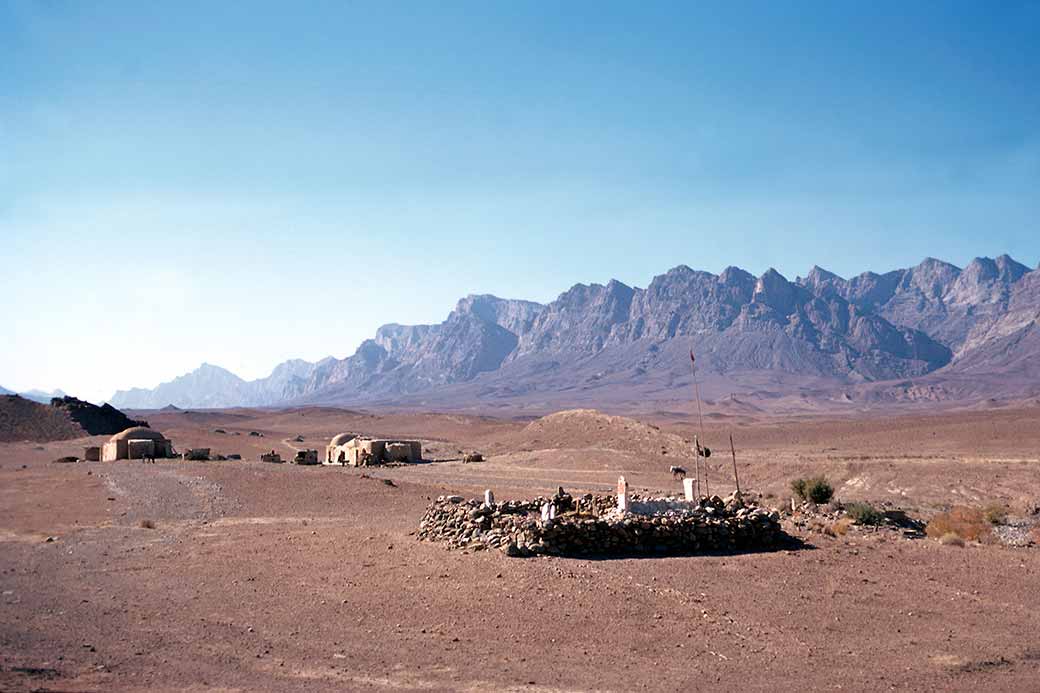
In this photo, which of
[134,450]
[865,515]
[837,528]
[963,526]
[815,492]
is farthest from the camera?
[134,450]

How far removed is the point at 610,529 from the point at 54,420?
82.0m

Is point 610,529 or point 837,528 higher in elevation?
point 610,529

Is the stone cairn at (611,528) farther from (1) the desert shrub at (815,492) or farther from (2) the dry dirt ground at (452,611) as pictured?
(1) the desert shrub at (815,492)

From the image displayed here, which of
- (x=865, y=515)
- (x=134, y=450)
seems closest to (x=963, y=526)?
(x=865, y=515)

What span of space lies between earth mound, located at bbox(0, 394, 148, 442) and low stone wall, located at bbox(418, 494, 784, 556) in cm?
7266

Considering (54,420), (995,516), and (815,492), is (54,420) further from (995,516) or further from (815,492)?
(995,516)

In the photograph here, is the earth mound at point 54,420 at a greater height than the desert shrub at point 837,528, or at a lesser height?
greater

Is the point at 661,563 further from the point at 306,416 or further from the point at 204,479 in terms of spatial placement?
the point at 306,416

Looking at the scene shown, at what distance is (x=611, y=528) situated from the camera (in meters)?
20.0

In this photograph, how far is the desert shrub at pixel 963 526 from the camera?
76.1 ft

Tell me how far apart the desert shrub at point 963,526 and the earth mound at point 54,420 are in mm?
77700

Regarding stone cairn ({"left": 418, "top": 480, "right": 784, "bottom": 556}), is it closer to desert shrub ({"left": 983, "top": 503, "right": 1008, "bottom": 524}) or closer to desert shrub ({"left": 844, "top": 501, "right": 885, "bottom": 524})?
desert shrub ({"left": 844, "top": 501, "right": 885, "bottom": 524})

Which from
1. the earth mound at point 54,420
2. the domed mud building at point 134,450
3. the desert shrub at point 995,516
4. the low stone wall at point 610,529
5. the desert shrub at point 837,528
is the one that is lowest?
the desert shrub at point 995,516

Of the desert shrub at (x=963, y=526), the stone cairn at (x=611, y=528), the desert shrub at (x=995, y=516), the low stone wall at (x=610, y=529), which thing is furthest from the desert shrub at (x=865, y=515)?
the low stone wall at (x=610, y=529)
